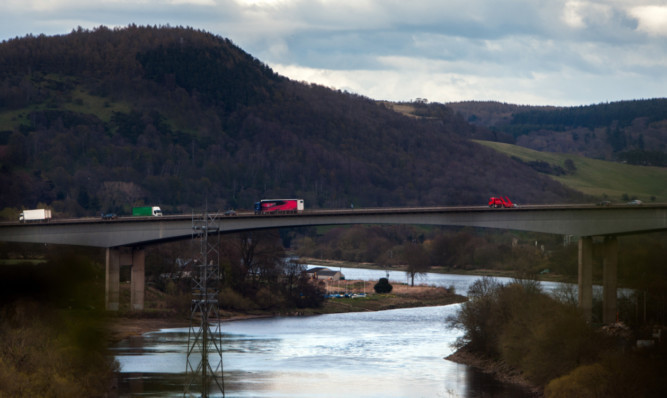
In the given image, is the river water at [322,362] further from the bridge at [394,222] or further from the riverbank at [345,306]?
the bridge at [394,222]

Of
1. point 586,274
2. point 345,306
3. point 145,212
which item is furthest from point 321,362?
point 345,306

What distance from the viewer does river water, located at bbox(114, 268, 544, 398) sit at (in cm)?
6462

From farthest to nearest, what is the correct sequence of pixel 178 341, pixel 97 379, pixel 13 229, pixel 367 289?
1. pixel 367 289
2. pixel 13 229
3. pixel 178 341
4. pixel 97 379

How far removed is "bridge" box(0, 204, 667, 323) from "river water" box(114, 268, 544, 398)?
10.8m

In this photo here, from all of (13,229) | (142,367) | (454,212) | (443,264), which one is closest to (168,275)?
(13,229)

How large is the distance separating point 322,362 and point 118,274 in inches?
1447

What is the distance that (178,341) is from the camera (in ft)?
298

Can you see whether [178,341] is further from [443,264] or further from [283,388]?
[443,264]

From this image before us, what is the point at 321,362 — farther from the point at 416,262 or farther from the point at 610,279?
the point at 416,262

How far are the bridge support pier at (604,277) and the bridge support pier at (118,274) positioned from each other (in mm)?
46159

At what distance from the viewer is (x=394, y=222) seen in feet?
347

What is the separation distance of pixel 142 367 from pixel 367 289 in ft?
258

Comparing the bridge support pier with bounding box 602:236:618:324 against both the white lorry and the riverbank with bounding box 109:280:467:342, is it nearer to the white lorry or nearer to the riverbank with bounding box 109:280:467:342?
the riverbank with bounding box 109:280:467:342

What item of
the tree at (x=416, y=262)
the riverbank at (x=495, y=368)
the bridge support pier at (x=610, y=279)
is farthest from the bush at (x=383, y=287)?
the riverbank at (x=495, y=368)
